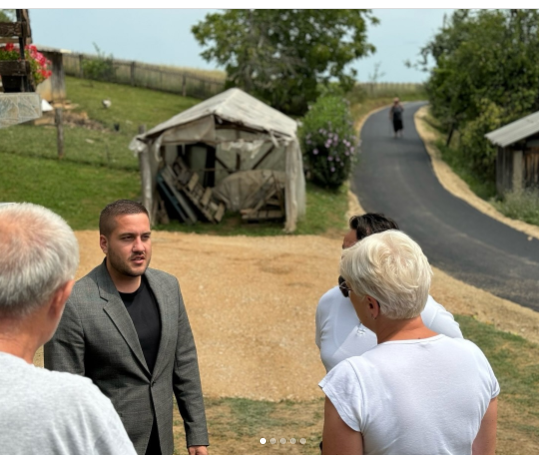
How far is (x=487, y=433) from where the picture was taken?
2783 mm

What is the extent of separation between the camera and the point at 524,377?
331 inches

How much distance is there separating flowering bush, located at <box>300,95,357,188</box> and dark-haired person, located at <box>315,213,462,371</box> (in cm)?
1883

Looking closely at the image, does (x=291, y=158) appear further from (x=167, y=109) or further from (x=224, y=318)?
(x=167, y=109)

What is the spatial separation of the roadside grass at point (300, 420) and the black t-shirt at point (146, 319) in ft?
8.67

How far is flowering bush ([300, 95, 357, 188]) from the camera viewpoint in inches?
884

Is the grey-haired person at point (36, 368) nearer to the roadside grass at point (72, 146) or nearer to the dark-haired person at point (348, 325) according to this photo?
the dark-haired person at point (348, 325)

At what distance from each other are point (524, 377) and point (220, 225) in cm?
1047

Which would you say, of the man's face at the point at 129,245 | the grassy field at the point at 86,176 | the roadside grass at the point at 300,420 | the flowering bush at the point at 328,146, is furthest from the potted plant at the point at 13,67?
the flowering bush at the point at 328,146

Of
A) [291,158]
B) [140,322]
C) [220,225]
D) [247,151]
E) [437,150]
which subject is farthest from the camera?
[437,150]

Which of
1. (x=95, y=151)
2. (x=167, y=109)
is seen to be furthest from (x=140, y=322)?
(x=167, y=109)

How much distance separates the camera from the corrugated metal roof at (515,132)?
22234 millimetres

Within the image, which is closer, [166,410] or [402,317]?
[402,317]

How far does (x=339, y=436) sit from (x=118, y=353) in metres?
1.31

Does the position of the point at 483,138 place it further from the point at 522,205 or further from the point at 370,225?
the point at 370,225
